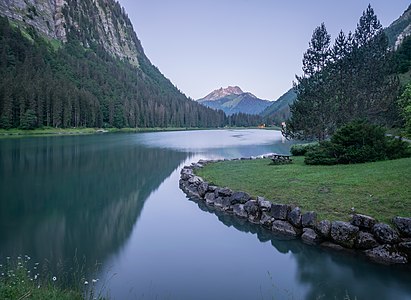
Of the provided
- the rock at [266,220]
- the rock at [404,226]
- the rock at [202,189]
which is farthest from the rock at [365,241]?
the rock at [202,189]

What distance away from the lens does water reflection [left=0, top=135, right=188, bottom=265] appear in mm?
9977

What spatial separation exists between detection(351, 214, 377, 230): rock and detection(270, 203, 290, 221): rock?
2.47 meters

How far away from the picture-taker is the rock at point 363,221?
9062mm

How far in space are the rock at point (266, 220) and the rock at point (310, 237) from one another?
1.49 metres

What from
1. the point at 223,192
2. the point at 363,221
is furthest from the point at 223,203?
the point at 363,221

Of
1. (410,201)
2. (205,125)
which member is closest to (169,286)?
(410,201)

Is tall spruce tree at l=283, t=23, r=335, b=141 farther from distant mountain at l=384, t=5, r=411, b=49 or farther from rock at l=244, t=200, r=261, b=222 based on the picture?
distant mountain at l=384, t=5, r=411, b=49

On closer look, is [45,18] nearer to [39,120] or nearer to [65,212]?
[39,120]

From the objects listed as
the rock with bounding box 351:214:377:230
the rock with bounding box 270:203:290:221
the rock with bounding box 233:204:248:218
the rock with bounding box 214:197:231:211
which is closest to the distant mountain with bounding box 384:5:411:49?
the rock with bounding box 214:197:231:211

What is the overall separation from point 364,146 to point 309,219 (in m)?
10.1

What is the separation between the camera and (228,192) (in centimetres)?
1490

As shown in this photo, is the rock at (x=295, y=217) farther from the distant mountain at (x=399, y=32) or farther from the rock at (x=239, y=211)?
the distant mountain at (x=399, y=32)

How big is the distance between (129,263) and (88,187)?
1132 cm

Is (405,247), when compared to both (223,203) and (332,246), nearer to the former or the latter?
(332,246)
